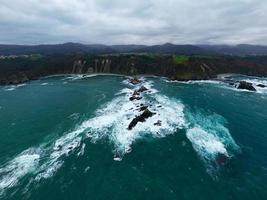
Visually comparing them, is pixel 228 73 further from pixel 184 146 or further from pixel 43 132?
pixel 43 132

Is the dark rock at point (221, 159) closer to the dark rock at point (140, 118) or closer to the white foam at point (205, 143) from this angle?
the white foam at point (205, 143)

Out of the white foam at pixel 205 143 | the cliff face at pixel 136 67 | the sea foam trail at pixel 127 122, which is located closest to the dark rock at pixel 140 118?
the sea foam trail at pixel 127 122

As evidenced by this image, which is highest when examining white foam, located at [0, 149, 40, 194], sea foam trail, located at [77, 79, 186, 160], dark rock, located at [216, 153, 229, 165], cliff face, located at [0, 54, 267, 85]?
dark rock, located at [216, 153, 229, 165]

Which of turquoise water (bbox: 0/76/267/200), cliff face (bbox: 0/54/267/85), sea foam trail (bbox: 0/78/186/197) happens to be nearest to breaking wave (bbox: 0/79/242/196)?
sea foam trail (bbox: 0/78/186/197)

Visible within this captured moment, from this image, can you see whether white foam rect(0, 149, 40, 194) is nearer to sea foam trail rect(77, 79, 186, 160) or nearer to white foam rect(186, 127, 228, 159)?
sea foam trail rect(77, 79, 186, 160)

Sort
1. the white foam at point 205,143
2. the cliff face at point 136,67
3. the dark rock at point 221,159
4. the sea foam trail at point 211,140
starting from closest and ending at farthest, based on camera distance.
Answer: the dark rock at point 221,159, the sea foam trail at point 211,140, the white foam at point 205,143, the cliff face at point 136,67

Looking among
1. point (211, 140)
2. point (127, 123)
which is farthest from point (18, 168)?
point (211, 140)
